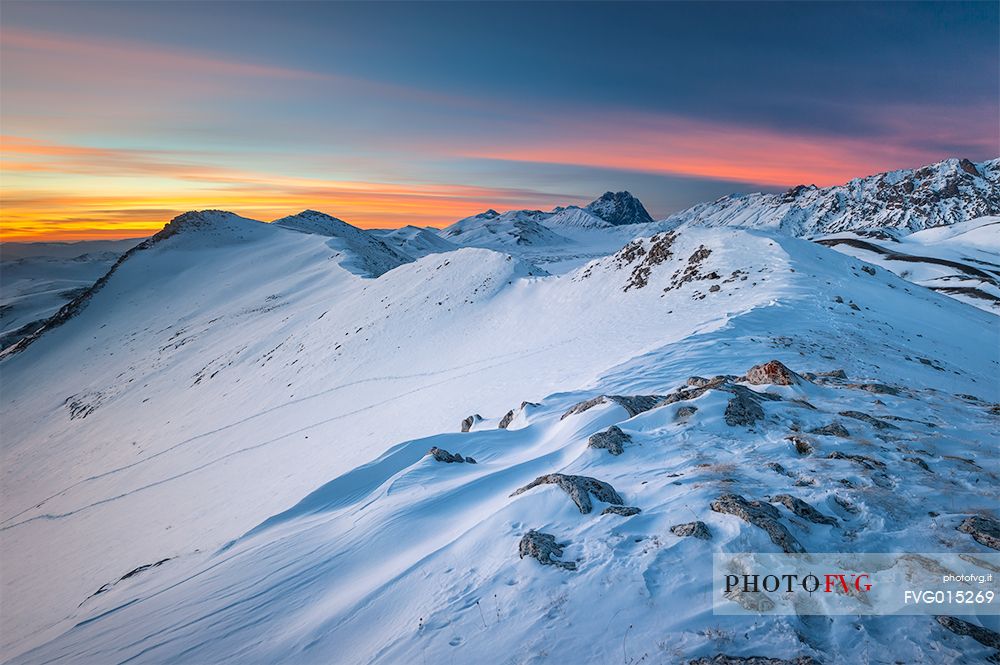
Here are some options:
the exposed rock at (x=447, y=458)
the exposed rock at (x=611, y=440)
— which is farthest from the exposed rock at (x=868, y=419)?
the exposed rock at (x=447, y=458)

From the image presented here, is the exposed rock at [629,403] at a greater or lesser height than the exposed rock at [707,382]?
lesser

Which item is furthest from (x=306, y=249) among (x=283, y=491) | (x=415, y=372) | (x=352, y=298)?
(x=283, y=491)

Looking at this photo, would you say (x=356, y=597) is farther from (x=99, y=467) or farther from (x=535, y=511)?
(x=99, y=467)

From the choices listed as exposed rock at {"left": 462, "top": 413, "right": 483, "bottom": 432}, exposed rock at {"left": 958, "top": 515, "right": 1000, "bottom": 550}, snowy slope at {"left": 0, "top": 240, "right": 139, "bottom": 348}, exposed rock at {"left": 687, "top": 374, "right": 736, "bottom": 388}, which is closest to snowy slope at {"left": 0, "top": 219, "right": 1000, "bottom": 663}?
exposed rock at {"left": 958, "top": 515, "right": 1000, "bottom": 550}

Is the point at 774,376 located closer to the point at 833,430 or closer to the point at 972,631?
the point at 833,430

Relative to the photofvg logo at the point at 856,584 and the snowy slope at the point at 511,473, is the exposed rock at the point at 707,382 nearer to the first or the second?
the snowy slope at the point at 511,473

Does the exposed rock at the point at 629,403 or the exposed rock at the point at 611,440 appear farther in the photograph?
the exposed rock at the point at 629,403

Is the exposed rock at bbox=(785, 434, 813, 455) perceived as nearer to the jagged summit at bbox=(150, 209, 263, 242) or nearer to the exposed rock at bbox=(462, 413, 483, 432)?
the exposed rock at bbox=(462, 413, 483, 432)

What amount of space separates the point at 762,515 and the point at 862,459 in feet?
9.92

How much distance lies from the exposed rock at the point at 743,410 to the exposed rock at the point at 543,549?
469 centimetres

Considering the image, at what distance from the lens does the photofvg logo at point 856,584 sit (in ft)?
15.6

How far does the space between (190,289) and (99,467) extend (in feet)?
149

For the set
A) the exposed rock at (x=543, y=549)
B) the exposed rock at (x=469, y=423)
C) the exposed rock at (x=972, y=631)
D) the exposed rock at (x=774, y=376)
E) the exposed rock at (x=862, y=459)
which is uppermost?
the exposed rock at (x=774, y=376)

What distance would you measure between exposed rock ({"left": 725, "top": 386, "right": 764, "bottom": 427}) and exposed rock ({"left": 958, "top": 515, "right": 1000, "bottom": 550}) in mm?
3201
